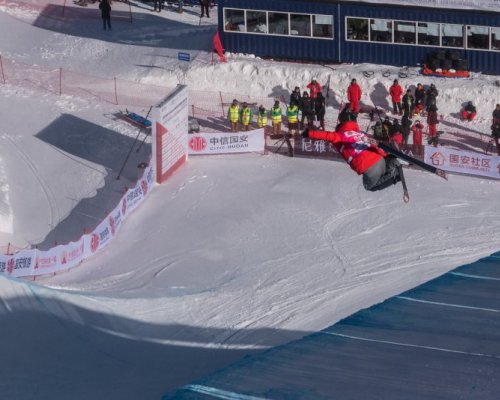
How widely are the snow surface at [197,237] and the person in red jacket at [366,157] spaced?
515cm

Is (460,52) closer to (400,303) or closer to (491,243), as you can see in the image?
(491,243)

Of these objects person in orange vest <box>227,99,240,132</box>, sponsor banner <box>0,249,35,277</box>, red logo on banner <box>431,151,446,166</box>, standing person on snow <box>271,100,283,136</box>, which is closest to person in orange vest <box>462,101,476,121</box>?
red logo on banner <box>431,151,446,166</box>

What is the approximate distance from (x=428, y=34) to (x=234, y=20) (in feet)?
19.2

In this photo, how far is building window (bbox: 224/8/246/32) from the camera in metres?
39.7

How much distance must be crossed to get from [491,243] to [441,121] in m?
7.81

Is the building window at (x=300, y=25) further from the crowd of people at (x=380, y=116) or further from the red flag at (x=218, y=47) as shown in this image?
the crowd of people at (x=380, y=116)

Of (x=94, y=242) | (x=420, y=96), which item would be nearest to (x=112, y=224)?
(x=94, y=242)

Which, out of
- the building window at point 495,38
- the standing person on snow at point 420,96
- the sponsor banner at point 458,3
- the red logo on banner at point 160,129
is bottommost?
the red logo on banner at point 160,129

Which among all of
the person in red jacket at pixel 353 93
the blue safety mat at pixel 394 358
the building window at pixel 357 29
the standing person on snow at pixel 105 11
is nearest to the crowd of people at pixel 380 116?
the person in red jacket at pixel 353 93

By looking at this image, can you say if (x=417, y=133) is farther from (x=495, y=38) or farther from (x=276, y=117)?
(x=495, y=38)

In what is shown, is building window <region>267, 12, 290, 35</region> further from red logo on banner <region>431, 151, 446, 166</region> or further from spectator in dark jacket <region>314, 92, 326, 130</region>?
red logo on banner <region>431, 151, 446, 166</region>

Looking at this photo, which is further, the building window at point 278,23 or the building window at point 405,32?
the building window at point 278,23

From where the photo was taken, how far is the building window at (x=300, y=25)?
129ft

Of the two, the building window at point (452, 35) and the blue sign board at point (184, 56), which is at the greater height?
the building window at point (452, 35)
